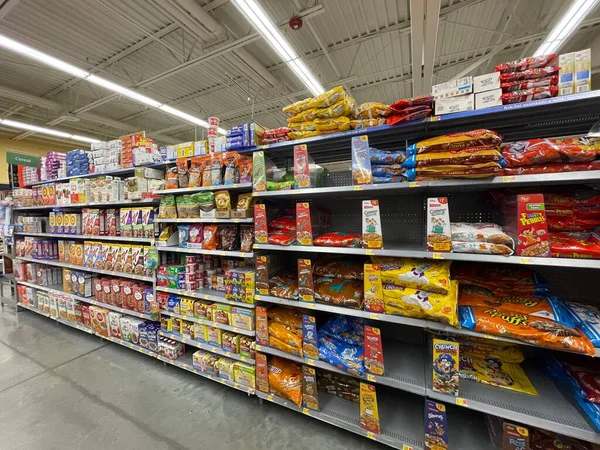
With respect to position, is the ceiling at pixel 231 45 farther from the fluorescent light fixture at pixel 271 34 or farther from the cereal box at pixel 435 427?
the cereal box at pixel 435 427

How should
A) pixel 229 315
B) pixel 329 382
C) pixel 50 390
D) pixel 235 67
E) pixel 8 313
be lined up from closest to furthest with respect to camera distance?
pixel 329 382 < pixel 229 315 < pixel 50 390 < pixel 8 313 < pixel 235 67

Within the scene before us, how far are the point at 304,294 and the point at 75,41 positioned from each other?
6.49m

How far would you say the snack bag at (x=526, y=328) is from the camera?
3.91 ft

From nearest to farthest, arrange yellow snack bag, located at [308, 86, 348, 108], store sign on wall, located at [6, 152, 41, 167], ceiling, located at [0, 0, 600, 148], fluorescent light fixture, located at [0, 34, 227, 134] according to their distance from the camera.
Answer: yellow snack bag, located at [308, 86, 348, 108]
fluorescent light fixture, located at [0, 34, 227, 134]
ceiling, located at [0, 0, 600, 148]
store sign on wall, located at [6, 152, 41, 167]

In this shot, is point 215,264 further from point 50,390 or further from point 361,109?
point 361,109

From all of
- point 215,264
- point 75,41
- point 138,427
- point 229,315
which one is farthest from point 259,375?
point 75,41

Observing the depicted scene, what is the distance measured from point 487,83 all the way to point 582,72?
1.30 feet

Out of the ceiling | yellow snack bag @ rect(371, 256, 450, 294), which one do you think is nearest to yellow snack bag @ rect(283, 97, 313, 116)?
yellow snack bag @ rect(371, 256, 450, 294)

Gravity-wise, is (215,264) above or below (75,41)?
below

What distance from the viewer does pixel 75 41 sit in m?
4.61

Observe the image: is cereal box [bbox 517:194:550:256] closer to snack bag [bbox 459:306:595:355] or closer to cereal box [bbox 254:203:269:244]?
snack bag [bbox 459:306:595:355]

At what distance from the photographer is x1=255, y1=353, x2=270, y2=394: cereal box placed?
2.04 meters

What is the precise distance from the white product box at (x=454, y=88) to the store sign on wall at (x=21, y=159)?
6275 millimetres

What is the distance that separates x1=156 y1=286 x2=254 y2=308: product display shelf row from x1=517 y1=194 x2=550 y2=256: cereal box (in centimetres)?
188
